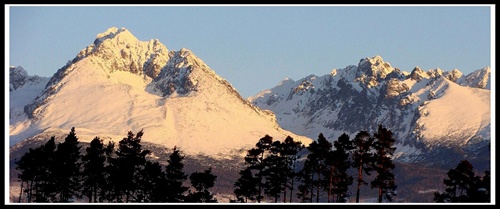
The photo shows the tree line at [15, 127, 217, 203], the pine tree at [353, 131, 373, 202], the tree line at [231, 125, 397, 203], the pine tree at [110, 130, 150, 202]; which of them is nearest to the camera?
the pine tree at [353, 131, 373, 202]

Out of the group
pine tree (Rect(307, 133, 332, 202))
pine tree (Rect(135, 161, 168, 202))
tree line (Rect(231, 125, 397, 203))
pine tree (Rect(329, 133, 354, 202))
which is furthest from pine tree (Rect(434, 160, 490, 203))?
pine tree (Rect(135, 161, 168, 202))

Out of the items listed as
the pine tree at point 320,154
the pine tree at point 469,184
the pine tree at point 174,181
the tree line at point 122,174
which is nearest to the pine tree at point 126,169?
the tree line at point 122,174

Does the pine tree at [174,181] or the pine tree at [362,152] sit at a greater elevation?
the pine tree at [362,152]

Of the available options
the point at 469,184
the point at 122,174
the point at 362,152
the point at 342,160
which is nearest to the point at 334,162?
the point at 342,160

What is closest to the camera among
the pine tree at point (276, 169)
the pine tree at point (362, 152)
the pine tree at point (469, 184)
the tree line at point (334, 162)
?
the pine tree at point (469, 184)

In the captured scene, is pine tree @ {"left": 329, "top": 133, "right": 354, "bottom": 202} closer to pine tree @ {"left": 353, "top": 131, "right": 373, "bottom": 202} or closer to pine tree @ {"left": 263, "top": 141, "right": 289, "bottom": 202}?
pine tree @ {"left": 353, "top": 131, "right": 373, "bottom": 202}

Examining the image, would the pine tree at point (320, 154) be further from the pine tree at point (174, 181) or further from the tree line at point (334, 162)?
the pine tree at point (174, 181)

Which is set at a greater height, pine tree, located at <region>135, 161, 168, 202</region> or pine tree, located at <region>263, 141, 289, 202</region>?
pine tree, located at <region>263, 141, 289, 202</region>

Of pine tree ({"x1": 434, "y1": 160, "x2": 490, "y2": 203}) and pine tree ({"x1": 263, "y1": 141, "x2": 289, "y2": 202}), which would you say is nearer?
pine tree ({"x1": 434, "y1": 160, "x2": 490, "y2": 203})

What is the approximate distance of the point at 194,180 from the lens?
12312cm
